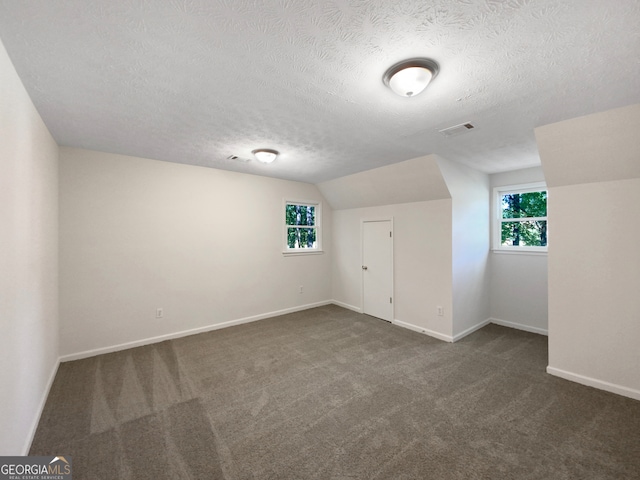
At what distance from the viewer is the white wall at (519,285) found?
13.2 feet

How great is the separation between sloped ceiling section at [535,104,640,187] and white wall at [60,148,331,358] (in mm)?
3790

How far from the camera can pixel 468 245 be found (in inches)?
159

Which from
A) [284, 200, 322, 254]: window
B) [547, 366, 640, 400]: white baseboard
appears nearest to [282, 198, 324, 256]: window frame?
[284, 200, 322, 254]: window

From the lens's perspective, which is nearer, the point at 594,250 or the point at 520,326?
the point at 594,250

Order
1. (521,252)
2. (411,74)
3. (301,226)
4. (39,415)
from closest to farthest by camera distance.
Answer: (411,74) → (39,415) → (521,252) → (301,226)

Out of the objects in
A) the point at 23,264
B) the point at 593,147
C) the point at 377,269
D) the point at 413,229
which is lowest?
the point at 377,269

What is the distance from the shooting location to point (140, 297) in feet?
11.9

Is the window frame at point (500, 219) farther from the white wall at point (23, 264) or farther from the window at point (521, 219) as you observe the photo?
the white wall at point (23, 264)

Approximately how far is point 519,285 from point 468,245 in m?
1.16

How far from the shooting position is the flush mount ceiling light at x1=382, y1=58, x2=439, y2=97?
5.24ft

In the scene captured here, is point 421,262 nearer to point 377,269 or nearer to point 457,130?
point 377,269

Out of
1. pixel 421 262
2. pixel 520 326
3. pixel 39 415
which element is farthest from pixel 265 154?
pixel 520 326

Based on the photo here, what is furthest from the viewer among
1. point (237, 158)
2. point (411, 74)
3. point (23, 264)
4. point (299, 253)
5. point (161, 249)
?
point (299, 253)

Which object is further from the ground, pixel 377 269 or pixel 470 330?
pixel 377 269
